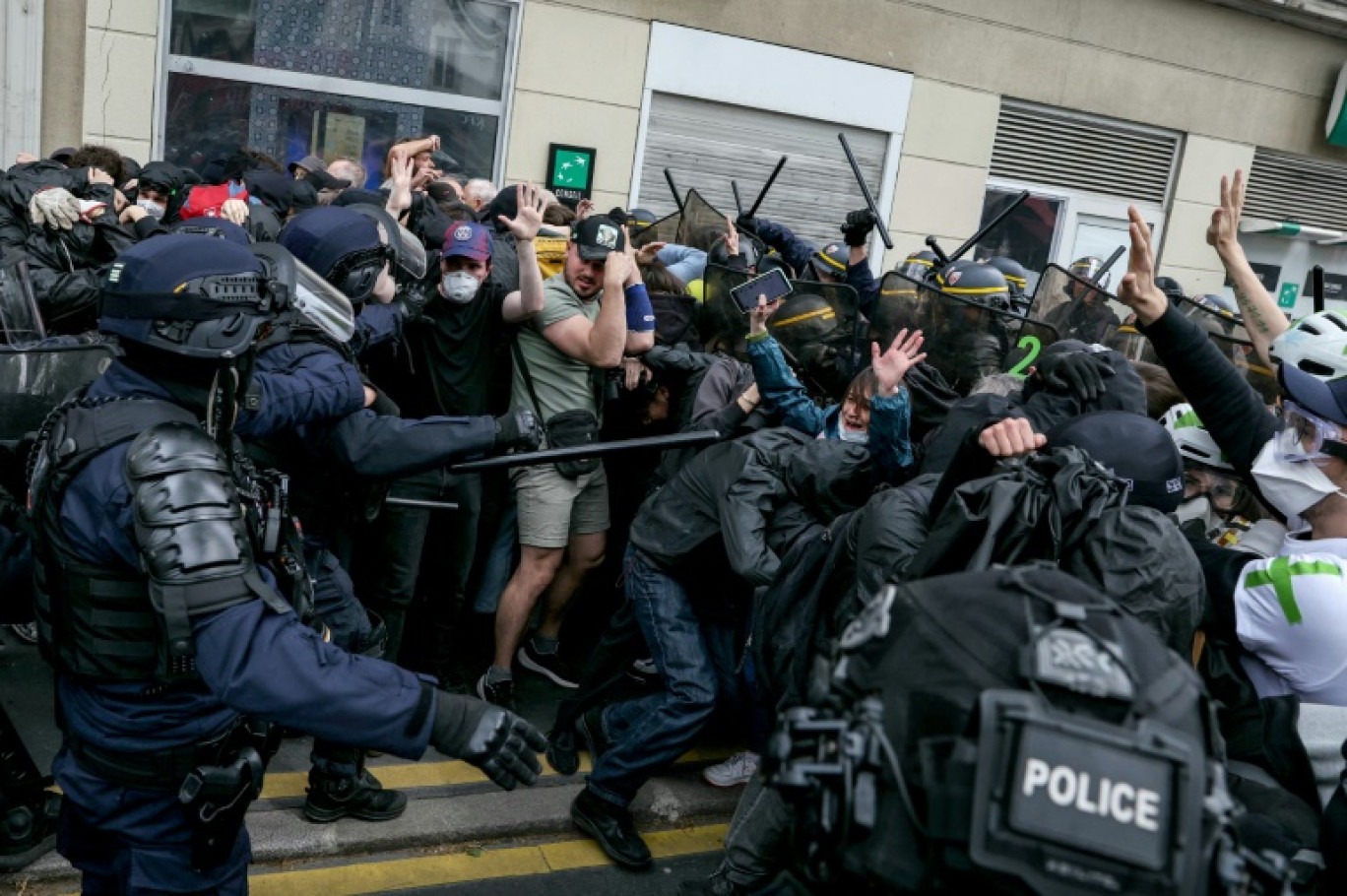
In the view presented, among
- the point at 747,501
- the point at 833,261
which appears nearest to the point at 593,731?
the point at 747,501

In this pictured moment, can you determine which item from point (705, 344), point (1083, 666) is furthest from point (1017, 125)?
point (1083, 666)

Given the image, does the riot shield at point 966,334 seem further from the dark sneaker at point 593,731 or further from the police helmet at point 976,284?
the dark sneaker at point 593,731

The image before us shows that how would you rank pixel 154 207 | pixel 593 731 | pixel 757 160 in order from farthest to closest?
pixel 757 160 → pixel 154 207 → pixel 593 731

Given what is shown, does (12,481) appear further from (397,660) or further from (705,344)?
(705,344)

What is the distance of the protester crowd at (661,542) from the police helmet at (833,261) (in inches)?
69.8

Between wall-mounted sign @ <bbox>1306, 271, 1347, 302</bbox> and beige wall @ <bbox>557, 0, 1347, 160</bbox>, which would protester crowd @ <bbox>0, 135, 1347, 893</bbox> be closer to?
beige wall @ <bbox>557, 0, 1347, 160</bbox>

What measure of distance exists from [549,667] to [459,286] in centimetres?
183

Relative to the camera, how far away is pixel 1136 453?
9.55 ft

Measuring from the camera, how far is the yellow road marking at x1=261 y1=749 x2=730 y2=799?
4.20 meters

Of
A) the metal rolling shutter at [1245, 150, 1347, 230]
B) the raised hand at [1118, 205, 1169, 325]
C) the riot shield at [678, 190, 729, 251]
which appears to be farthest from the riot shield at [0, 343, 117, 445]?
the metal rolling shutter at [1245, 150, 1347, 230]

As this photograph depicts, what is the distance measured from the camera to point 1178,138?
14188mm

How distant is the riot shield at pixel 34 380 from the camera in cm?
329

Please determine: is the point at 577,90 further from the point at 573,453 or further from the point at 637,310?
the point at 573,453

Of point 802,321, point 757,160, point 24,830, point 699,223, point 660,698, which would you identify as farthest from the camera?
point 757,160
